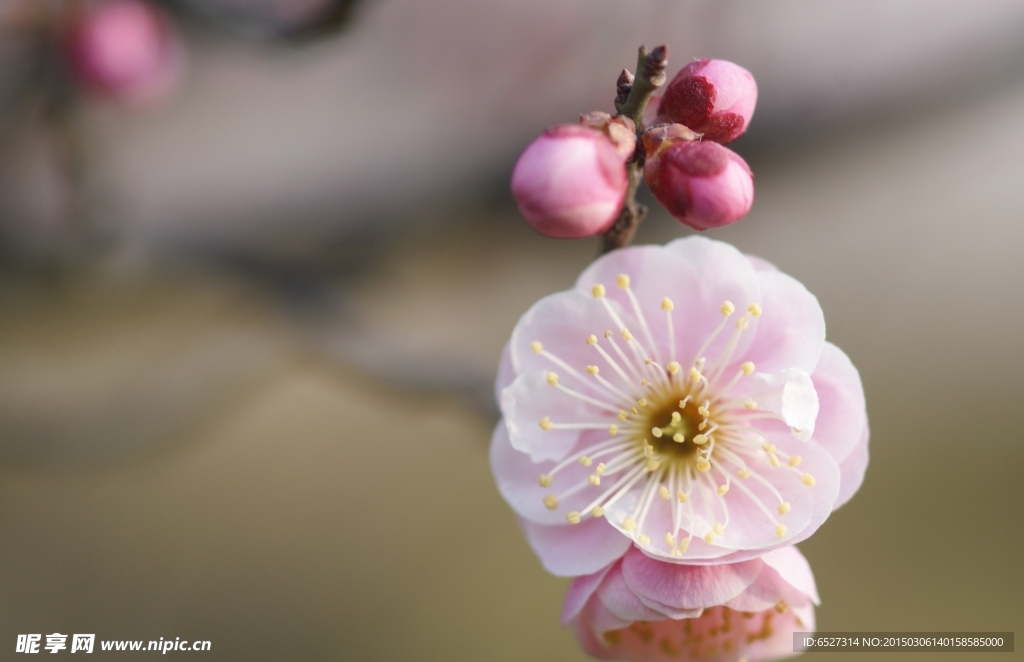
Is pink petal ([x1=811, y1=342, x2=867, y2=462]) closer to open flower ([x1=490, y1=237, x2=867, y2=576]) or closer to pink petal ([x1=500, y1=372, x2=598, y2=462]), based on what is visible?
open flower ([x1=490, y1=237, x2=867, y2=576])

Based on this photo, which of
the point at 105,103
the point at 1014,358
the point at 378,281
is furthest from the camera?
the point at 1014,358

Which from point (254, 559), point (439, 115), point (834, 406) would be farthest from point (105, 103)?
point (834, 406)

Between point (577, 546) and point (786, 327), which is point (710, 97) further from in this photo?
point (577, 546)

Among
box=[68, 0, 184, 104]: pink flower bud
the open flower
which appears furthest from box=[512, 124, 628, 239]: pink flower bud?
box=[68, 0, 184, 104]: pink flower bud

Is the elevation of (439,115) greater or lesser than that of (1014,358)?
greater

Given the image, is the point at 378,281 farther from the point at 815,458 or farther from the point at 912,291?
the point at 912,291

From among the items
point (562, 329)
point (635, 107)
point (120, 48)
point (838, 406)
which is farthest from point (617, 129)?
point (120, 48)
